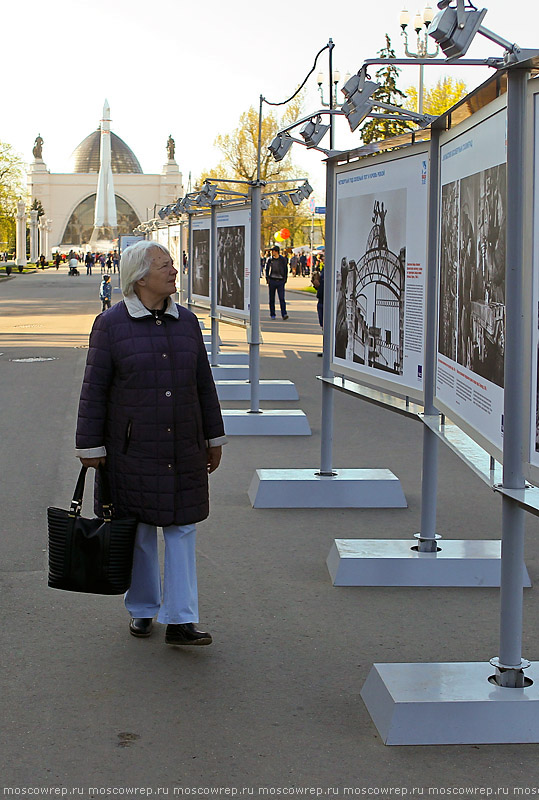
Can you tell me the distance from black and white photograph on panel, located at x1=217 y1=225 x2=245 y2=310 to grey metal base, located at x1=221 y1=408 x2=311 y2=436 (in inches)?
76.4

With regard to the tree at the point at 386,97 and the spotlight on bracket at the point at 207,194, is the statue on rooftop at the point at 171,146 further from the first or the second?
the spotlight on bracket at the point at 207,194

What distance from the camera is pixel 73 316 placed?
31.3 meters

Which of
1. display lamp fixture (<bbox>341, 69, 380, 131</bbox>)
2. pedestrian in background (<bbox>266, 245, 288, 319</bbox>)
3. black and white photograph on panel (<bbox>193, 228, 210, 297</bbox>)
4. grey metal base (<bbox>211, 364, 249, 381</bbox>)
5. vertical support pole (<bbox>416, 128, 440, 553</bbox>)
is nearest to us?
display lamp fixture (<bbox>341, 69, 380, 131</bbox>)

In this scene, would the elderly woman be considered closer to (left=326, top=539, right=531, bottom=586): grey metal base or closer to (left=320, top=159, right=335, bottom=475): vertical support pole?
(left=326, top=539, right=531, bottom=586): grey metal base

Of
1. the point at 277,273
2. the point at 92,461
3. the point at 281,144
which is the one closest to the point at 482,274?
the point at 92,461

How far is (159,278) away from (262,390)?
345 inches

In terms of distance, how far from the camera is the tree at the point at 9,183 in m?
89.5

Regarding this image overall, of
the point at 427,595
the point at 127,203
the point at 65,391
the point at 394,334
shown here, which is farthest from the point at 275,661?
the point at 127,203

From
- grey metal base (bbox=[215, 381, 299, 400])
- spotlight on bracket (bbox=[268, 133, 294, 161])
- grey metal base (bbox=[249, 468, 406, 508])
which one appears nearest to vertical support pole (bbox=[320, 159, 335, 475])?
grey metal base (bbox=[249, 468, 406, 508])

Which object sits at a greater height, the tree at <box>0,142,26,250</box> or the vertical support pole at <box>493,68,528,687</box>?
the tree at <box>0,142,26,250</box>

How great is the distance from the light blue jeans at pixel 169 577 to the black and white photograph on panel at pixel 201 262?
10695 mm

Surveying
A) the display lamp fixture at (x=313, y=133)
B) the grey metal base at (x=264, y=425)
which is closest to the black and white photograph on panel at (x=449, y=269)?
the display lamp fixture at (x=313, y=133)

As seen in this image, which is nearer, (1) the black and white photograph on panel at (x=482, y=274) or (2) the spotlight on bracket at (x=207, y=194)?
(1) the black and white photograph on panel at (x=482, y=274)

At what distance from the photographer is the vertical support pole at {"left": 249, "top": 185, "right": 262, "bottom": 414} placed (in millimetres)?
11164
